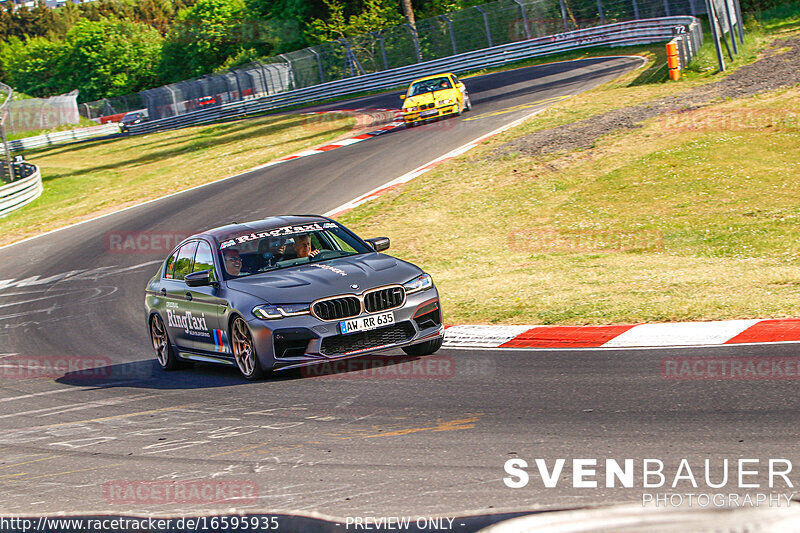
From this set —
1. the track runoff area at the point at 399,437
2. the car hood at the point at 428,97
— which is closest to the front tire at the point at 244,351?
the track runoff area at the point at 399,437

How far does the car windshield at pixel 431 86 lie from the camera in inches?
1186

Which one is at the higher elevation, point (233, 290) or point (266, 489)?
point (233, 290)

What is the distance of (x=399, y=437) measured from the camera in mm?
6148

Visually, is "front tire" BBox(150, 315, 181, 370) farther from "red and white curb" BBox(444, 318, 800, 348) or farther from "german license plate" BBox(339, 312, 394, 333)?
"red and white curb" BBox(444, 318, 800, 348)

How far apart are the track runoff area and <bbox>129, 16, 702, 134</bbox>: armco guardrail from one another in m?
31.5

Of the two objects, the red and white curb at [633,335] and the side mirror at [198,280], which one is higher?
the side mirror at [198,280]

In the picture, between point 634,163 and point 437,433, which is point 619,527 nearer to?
point 437,433

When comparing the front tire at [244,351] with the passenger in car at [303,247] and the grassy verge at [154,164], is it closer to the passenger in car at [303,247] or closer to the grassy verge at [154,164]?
the passenger in car at [303,247]

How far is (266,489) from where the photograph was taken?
525 cm

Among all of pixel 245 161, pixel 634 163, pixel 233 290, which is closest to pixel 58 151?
pixel 245 161

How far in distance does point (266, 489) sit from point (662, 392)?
9.65ft

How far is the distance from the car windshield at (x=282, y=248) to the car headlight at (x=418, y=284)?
3.45ft

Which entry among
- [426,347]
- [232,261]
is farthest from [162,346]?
[426,347]

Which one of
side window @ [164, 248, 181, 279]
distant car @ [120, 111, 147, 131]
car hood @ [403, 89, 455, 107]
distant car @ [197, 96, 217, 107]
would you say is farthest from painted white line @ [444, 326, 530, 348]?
distant car @ [120, 111, 147, 131]
